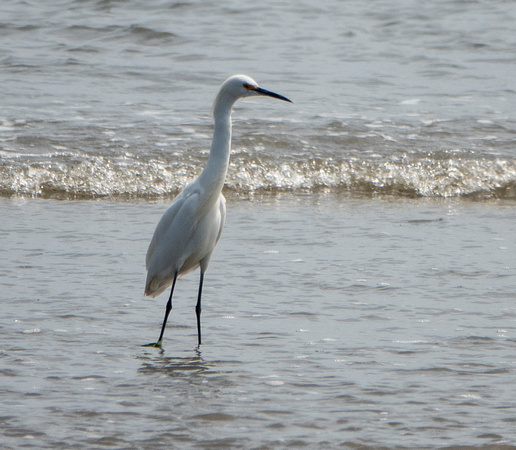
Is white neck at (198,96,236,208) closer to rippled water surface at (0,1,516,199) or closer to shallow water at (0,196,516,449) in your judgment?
shallow water at (0,196,516,449)

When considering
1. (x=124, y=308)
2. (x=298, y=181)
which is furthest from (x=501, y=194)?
(x=124, y=308)

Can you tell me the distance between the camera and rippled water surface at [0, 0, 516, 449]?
2.98m

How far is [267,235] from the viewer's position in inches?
217

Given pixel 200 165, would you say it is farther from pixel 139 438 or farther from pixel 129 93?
pixel 139 438

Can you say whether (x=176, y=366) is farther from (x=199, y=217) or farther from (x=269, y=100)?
(x=269, y=100)

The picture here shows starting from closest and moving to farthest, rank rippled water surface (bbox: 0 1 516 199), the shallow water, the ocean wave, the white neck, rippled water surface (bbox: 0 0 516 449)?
1. the shallow water
2. rippled water surface (bbox: 0 0 516 449)
3. the white neck
4. the ocean wave
5. rippled water surface (bbox: 0 1 516 199)

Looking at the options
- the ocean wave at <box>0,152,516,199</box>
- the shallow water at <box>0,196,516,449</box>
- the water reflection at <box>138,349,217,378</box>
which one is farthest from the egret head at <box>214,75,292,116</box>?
the ocean wave at <box>0,152,516,199</box>

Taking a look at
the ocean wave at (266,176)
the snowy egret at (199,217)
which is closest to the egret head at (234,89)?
the snowy egret at (199,217)

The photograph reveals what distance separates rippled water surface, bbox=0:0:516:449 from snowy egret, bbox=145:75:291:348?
235mm

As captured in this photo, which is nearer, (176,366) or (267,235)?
(176,366)

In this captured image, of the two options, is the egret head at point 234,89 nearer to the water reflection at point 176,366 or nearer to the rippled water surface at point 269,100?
the water reflection at point 176,366

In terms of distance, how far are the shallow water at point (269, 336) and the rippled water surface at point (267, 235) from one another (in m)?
0.01

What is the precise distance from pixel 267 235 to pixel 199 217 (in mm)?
1624

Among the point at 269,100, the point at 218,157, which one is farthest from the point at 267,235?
the point at 269,100
